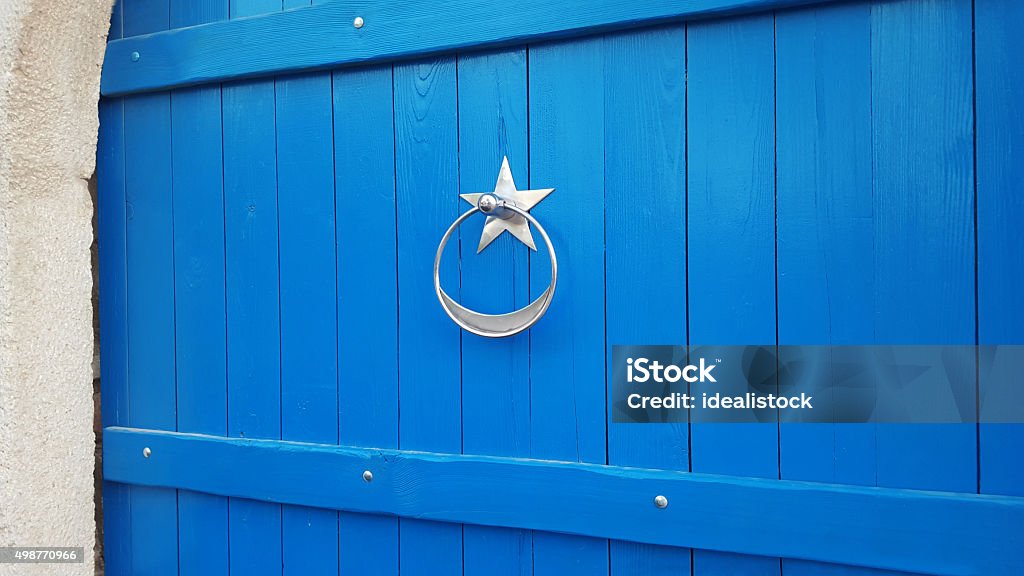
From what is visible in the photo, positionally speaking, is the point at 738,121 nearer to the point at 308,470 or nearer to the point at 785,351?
the point at 785,351

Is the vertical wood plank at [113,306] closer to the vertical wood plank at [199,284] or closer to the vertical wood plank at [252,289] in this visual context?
the vertical wood plank at [199,284]

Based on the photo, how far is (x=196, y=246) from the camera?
1227mm

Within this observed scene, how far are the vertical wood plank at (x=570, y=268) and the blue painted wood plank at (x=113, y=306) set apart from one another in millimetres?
706

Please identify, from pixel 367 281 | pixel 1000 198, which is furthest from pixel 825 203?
pixel 367 281

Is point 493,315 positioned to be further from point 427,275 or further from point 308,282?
point 308,282

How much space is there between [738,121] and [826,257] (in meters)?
0.18

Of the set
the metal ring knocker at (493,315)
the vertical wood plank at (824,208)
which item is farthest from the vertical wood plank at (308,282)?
the vertical wood plank at (824,208)

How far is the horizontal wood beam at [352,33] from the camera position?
0.95 meters

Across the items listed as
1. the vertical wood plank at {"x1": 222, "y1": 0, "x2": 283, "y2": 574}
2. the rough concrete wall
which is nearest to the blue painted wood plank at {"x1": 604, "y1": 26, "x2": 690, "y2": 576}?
the vertical wood plank at {"x1": 222, "y1": 0, "x2": 283, "y2": 574}

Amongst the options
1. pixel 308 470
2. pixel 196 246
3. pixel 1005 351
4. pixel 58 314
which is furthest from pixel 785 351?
pixel 58 314

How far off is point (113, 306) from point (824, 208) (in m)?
1.08

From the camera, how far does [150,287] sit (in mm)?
1270

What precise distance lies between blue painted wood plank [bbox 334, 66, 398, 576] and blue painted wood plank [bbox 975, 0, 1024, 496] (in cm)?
70

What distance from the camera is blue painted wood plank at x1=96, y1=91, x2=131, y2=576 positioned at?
4.23 ft
